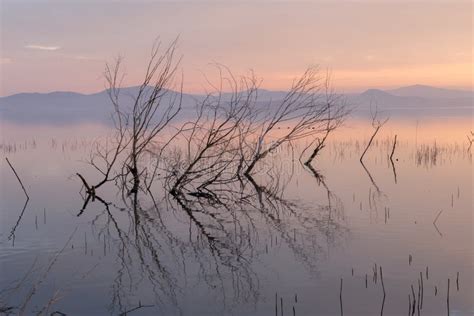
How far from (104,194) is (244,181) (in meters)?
4.48

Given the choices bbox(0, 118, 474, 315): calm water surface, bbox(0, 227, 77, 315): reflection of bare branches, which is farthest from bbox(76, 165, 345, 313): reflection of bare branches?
bbox(0, 227, 77, 315): reflection of bare branches

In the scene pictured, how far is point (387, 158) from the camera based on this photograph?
2197 cm

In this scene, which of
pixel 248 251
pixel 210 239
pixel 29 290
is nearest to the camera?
pixel 29 290

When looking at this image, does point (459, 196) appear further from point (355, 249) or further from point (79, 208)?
point (79, 208)

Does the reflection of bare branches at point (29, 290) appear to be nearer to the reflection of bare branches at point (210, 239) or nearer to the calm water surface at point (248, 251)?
the calm water surface at point (248, 251)

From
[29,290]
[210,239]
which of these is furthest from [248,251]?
[29,290]

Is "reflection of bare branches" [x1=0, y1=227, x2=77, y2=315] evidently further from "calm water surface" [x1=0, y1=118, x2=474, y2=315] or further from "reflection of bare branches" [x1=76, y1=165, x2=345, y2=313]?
"reflection of bare branches" [x1=76, y1=165, x2=345, y2=313]

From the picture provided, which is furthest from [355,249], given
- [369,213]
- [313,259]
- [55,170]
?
[55,170]

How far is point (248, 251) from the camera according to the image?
30.4 feet

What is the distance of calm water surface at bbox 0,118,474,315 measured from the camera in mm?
7047

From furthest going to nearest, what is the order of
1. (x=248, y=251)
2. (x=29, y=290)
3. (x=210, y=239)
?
(x=210, y=239) < (x=248, y=251) < (x=29, y=290)

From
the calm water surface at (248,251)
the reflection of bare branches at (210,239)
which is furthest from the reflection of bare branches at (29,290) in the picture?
the reflection of bare branches at (210,239)

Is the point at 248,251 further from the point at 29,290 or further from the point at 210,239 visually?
the point at 29,290

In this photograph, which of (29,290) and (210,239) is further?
(210,239)
